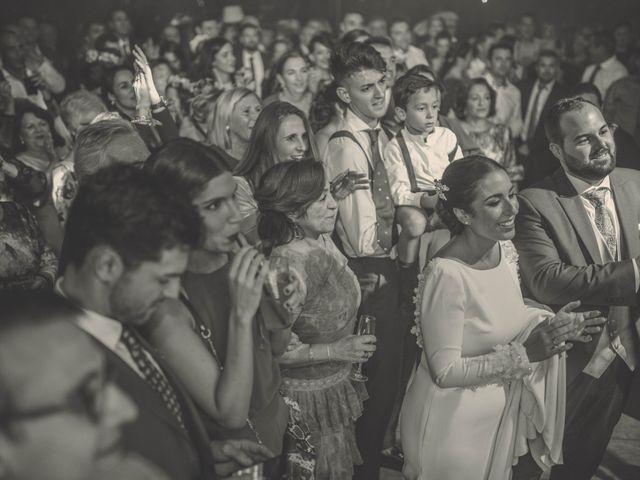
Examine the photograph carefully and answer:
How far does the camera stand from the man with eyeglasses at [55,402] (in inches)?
56.9

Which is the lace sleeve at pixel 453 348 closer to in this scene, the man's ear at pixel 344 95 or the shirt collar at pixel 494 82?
the man's ear at pixel 344 95

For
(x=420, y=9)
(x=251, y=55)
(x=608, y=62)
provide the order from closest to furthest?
(x=608, y=62) < (x=251, y=55) < (x=420, y=9)

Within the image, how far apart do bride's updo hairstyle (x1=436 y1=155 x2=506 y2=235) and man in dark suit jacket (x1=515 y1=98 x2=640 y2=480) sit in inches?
16.3

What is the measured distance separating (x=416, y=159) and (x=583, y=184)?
102cm

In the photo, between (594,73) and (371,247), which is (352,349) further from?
(594,73)

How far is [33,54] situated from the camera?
8.46 metres

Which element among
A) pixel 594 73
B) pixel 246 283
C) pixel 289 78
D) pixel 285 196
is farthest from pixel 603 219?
pixel 594 73

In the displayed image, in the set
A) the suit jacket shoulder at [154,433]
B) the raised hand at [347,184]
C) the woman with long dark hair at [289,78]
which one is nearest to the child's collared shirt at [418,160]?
the raised hand at [347,184]

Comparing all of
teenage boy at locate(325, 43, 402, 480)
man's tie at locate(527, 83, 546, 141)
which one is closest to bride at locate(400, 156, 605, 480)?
teenage boy at locate(325, 43, 402, 480)

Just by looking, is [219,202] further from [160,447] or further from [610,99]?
[610,99]

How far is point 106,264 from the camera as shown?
1.58 metres

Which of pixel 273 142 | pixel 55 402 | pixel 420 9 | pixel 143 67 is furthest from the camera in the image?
pixel 420 9

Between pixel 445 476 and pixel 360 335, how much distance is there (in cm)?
60

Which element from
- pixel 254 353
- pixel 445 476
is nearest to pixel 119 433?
pixel 254 353
